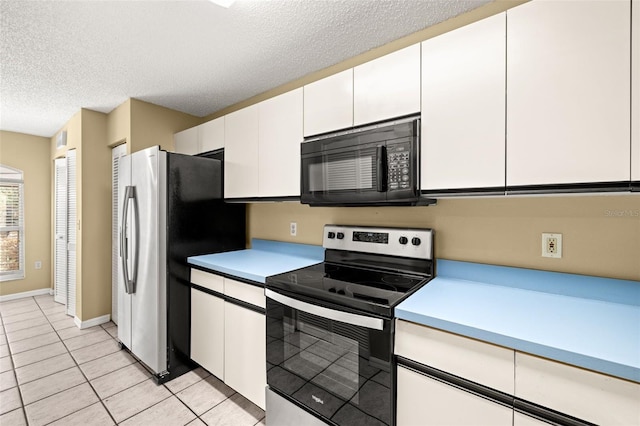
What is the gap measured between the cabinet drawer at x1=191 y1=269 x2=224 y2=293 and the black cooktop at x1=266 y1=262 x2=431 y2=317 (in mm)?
573

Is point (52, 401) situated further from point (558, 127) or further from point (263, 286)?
point (558, 127)

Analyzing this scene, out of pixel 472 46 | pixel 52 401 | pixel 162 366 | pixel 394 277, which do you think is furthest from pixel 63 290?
pixel 472 46

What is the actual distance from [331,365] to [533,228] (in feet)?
4.13

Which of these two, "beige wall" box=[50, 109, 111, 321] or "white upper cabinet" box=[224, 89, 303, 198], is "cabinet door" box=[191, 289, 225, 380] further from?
"beige wall" box=[50, 109, 111, 321]

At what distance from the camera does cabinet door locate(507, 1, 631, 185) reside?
→ 1.03 meters

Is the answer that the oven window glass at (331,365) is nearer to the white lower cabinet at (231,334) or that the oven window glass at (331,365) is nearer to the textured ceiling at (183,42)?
the white lower cabinet at (231,334)

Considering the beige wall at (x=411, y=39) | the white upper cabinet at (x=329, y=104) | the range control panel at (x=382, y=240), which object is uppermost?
the beige wall at (x=411, y=39)

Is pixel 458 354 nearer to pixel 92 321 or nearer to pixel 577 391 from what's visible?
pixel 577 391

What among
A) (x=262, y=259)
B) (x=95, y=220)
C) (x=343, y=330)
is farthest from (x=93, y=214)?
(x=343, y=330)

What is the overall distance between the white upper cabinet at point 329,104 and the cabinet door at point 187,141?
1.56 meters

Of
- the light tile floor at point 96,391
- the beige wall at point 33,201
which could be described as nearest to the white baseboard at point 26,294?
the beige wall at point 33,201

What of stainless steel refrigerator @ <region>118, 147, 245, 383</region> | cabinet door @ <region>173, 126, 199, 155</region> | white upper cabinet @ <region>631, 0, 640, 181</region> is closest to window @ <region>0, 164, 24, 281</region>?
cabinet door @ <region>173, 126, 199, 155</region>

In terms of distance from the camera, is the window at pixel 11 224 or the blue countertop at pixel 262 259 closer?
the blue countertop at pixel 262 259

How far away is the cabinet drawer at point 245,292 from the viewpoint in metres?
1.78
